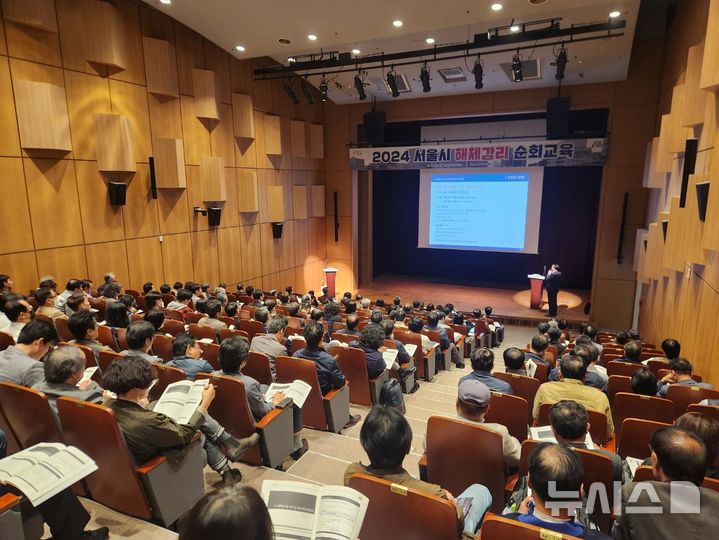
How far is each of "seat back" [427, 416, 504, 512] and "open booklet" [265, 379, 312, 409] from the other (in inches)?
42.2

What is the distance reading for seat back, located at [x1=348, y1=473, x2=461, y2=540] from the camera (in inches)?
64.6

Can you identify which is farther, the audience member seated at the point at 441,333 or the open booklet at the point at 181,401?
the audience member seated at the point at 441,333

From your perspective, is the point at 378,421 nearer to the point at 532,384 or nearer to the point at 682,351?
the point at 532,384

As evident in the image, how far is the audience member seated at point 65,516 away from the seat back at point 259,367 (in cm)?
172

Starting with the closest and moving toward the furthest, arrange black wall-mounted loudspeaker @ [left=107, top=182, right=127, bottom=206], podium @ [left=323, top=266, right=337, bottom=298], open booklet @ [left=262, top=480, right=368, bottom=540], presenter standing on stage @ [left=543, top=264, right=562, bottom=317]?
open booklet @ [left=262, top=480, right=368, bottom=540] → black wall-mounted loudspeaker @ [left=107, top=182, right=127, bottom=206] → presenter standing on stage @ [left=543, top=264, right=562, bottom=317] → podium @ [left=323, top=266, right=337, bottom=298]

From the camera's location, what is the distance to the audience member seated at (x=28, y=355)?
2730mm

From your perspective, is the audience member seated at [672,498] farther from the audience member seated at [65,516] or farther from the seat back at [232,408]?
the audience member seated at [65,516]

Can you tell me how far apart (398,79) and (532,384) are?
945cm

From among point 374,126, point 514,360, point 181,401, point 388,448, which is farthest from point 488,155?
point 388,448

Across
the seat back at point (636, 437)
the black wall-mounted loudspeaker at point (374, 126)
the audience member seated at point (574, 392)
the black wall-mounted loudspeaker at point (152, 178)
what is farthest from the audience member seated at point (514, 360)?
the black wall-mounted loudspeaker at point (374, 126)

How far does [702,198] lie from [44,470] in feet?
19.5

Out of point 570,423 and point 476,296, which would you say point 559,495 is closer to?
point 570,423

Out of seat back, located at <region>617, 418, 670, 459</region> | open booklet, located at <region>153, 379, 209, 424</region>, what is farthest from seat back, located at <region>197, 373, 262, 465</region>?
seat back, located at <region>617, 418, 670, 459</region>

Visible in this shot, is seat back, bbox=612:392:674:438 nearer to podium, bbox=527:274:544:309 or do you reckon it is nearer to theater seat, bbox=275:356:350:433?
theater seat, bbox=275:356:350:433
